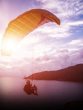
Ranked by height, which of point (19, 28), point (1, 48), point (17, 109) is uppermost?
point (19, 28)

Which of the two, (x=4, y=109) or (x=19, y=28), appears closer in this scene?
(x=19, y=28)

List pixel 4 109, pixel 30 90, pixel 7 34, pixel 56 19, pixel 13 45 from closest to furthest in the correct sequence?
pixel 56 19 < pixel 7 34 < pixel 13 45 < pixel 30 90 < pixel 4 109

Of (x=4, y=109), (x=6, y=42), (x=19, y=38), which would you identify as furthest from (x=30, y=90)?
(x=4, y=109)

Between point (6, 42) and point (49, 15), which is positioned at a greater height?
point (49, 15)

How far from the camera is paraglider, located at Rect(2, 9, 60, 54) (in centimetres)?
1245

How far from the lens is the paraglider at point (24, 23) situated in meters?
12.4

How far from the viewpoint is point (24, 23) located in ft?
43.0

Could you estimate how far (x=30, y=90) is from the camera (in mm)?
19203

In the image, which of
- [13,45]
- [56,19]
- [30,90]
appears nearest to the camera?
[56,19]

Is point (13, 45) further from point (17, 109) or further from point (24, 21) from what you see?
point (17, 109)

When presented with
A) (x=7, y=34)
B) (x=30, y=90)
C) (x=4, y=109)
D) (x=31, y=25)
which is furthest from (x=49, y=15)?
(x=4, y=109)

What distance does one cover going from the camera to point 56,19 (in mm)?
12219

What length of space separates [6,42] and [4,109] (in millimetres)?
34229

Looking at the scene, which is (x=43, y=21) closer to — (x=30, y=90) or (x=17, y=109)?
(x=30, y=90)
